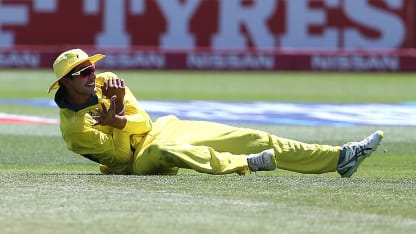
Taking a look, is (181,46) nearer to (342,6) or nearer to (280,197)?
(342,6)

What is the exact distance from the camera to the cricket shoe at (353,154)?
8570mm

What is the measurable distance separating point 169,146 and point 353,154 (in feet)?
4.39

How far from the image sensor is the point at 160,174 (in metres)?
8.71

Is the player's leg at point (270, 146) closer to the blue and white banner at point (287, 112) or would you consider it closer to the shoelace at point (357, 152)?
the shoelace at point (357, 152)

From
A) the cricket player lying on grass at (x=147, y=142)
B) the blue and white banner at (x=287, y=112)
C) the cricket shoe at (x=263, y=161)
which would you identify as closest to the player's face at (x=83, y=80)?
the cricket player lying on grass at (x=147, y=142)

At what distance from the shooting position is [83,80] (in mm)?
8484

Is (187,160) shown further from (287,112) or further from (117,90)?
(287,112)

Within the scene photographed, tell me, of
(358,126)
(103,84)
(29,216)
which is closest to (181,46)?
(358,126)

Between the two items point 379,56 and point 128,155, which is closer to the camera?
point 128,155

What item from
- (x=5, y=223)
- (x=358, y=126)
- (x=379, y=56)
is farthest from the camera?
(x=379, y=56)

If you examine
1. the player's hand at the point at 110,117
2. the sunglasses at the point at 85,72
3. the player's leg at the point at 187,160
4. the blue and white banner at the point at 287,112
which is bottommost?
the blue and white banner at the point at 287,112

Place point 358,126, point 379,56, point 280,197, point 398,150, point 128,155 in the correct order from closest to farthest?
1. point 280,197
2. point 128,155
3. point 398,150
4. point 358,126
5. point 379,56

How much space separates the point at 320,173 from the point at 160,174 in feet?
3.82

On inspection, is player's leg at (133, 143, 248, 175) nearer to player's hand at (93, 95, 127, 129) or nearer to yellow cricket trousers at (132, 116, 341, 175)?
yellow cricket trousers at (132, 116, 341, 175)
